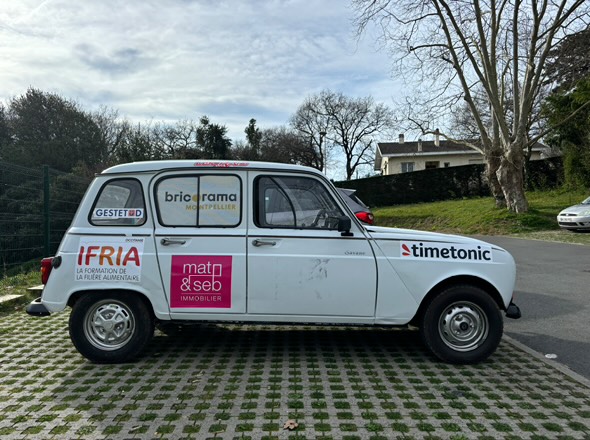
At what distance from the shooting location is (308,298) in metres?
4.45

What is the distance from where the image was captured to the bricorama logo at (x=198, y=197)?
458cm

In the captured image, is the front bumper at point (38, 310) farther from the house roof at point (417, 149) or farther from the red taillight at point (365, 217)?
the house roof at point (417, 149)

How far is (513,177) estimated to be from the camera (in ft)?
70.6

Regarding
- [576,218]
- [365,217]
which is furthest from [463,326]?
[576,218]

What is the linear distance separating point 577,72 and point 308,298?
23.8 meters

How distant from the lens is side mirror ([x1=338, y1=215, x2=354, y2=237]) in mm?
4426

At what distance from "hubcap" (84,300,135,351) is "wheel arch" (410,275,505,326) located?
2807 mm

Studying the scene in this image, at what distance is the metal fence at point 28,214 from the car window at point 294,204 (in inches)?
265

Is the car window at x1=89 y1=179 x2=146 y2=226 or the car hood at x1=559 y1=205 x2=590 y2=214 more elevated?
the car window at x1=89 y1=179 x2=146 y2=226

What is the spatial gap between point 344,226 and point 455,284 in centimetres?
126

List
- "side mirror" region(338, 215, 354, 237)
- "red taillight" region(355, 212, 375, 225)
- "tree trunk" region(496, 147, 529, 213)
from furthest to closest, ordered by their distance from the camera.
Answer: "tree trunk" region(496, 147, 529, 213) → "red taillight" region(355, 212, 375, 225) → "side mirror" region(338, 215, 354, 237)

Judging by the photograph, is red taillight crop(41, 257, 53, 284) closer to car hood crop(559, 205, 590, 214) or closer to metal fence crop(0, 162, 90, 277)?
metal fence crop(0, 162, 90, 277)

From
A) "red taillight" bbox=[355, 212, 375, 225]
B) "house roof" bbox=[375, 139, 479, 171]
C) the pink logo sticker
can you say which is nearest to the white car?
the pink logo sticker

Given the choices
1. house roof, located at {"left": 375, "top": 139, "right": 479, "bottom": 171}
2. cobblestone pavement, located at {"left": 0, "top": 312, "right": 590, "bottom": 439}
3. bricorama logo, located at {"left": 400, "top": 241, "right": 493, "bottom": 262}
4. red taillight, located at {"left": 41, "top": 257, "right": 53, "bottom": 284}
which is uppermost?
house roof, located at {"left": 375, "top": 139, "right": 479, "bottom": 171}
